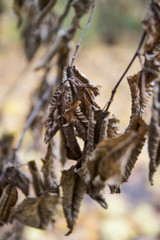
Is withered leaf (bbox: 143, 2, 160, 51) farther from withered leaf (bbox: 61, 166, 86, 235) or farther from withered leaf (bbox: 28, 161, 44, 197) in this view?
withered leaf (bbox: 28, 161, 44, 197)

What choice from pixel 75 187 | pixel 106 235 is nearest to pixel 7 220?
pixel 75 187

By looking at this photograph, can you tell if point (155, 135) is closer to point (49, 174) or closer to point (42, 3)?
point (49, 174)

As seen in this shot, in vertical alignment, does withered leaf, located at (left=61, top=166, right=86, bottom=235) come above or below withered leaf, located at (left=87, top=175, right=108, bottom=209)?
above

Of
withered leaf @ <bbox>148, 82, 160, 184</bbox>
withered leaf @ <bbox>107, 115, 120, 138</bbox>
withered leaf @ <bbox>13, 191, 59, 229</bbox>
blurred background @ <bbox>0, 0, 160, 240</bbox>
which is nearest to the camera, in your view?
withered leaf @ <bbox>148, 82, 160, 184</bbox>

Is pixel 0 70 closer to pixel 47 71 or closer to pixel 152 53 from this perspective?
pixel 47 71

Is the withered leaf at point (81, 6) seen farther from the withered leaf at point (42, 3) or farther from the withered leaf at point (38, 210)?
the withered leaf at point (38, 210)

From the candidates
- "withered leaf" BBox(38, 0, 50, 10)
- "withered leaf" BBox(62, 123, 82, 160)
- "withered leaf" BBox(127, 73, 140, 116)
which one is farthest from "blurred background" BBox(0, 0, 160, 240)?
"withered leaf" BBox(38, 0, 50, 10)
